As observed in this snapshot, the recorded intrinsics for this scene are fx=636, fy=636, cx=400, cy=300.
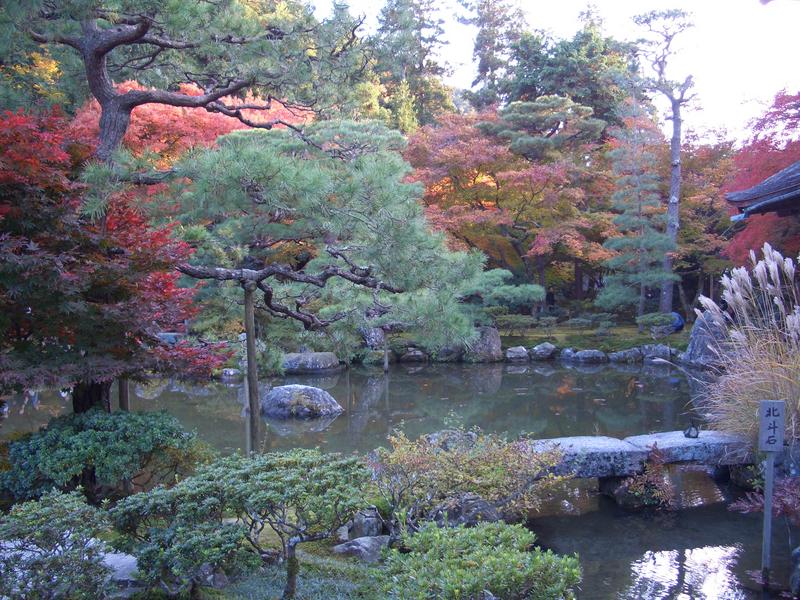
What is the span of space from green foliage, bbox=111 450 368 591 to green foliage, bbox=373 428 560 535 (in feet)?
3.11

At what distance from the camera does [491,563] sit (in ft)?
7.54

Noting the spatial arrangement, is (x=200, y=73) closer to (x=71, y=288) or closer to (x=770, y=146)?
(x=71, y=288)

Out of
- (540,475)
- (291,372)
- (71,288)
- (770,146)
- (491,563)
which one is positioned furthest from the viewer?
(291,372)

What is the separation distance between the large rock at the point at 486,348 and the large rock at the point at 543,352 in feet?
2.62

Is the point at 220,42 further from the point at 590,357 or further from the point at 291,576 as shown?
the point at 590,357

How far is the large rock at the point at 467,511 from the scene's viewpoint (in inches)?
157

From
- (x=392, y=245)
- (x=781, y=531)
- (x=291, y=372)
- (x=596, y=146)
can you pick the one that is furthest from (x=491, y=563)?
(x=596, y=146)

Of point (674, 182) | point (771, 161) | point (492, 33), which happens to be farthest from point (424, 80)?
point (771, 161)

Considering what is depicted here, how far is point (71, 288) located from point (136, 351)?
0.70 metres

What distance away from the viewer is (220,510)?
2.87 metres

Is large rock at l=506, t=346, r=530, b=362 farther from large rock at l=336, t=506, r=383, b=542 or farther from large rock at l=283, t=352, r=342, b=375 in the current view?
large rock at l=336, t=506, r=383, b=542

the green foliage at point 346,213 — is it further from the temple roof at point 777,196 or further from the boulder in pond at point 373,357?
the boulder in pond at point 373,357

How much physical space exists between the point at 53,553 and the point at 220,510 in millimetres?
685

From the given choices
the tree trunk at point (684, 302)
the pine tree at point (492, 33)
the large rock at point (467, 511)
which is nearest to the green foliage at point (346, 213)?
the large rock at point (467, 511)
